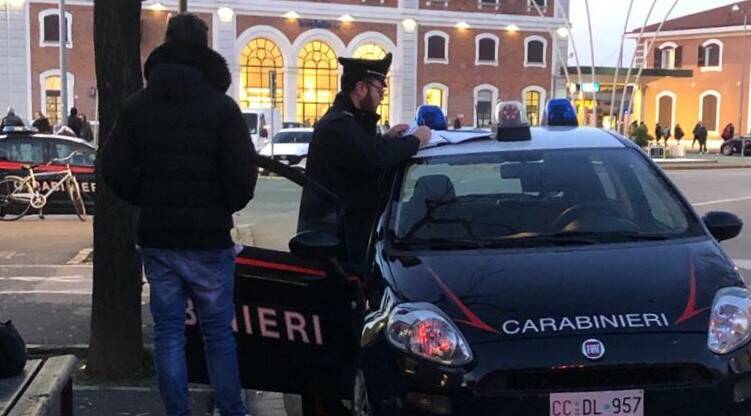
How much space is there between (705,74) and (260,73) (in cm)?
3301

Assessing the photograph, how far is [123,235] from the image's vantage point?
568 cm

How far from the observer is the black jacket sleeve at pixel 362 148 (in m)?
4.74

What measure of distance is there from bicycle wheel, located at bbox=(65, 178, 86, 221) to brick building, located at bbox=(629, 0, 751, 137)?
52.2 m

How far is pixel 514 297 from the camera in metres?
3.75

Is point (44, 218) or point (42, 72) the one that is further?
point (42, 72)

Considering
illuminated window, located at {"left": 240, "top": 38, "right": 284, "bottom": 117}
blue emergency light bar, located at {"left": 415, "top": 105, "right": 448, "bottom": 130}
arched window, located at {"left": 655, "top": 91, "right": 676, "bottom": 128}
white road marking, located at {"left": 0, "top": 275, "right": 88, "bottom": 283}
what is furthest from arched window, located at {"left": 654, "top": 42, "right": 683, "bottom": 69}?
blue emergency light bar, located at {"left": 415, "top": 105, "right": 448, "bottom": 130}

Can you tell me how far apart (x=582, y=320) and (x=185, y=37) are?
6.60 ft

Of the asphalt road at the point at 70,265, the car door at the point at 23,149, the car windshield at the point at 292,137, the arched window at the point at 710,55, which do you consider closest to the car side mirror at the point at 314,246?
the asphalt road at the point at 70,265

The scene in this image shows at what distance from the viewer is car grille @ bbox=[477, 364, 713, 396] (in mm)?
3477

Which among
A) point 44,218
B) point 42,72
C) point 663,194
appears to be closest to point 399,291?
point 663,194

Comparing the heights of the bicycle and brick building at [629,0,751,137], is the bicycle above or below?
below

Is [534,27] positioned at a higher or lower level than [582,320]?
higher

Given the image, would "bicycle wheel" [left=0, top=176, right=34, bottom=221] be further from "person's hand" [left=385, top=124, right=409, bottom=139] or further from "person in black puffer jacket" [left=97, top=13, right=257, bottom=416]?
"person in black puffer jacket" [left=97, top=13, right=257, bottom=416]

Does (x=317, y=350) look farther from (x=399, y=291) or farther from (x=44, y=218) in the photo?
(x=44, y=218)
